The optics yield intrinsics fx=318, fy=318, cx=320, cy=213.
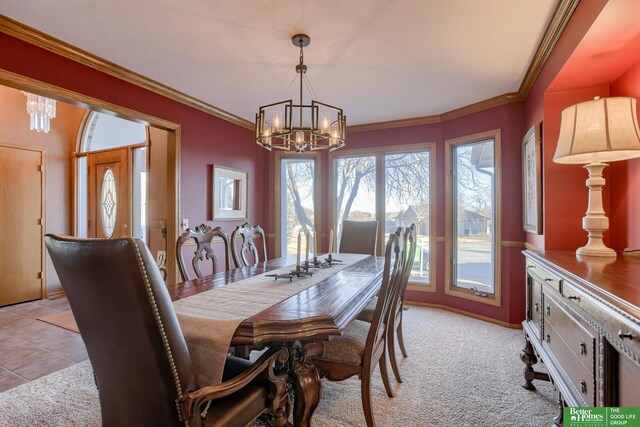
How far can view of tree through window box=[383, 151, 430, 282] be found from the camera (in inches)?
170

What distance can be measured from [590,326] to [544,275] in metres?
0.63

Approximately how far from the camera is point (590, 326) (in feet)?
3.85

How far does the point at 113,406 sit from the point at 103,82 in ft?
8.90

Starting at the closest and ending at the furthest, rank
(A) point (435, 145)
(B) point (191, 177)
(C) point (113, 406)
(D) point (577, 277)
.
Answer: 1. (C) point (113, 406)
2. (D) point (577, 277)
3. (B) point (191, 177)
4. (A) point (435, 145)

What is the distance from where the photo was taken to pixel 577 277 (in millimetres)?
1276

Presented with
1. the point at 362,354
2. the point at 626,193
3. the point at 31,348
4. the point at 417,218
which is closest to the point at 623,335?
the point at 362,354

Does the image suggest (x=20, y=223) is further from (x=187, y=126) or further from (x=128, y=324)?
(x=128, y=324)

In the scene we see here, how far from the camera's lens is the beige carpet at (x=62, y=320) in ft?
10.9

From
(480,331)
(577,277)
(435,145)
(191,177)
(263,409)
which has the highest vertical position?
(435,145)

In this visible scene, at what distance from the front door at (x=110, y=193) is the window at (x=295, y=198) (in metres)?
2.15

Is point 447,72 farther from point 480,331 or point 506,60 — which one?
point 480,331

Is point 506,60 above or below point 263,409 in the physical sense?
above

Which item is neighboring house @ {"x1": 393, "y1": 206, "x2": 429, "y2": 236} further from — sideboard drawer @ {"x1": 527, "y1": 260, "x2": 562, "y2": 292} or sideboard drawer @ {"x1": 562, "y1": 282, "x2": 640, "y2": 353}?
sideboard drawer @ {"x1": 562, "y1": 282, "x2": 640, "y2": 353}

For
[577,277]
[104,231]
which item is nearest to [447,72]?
[577,277]
